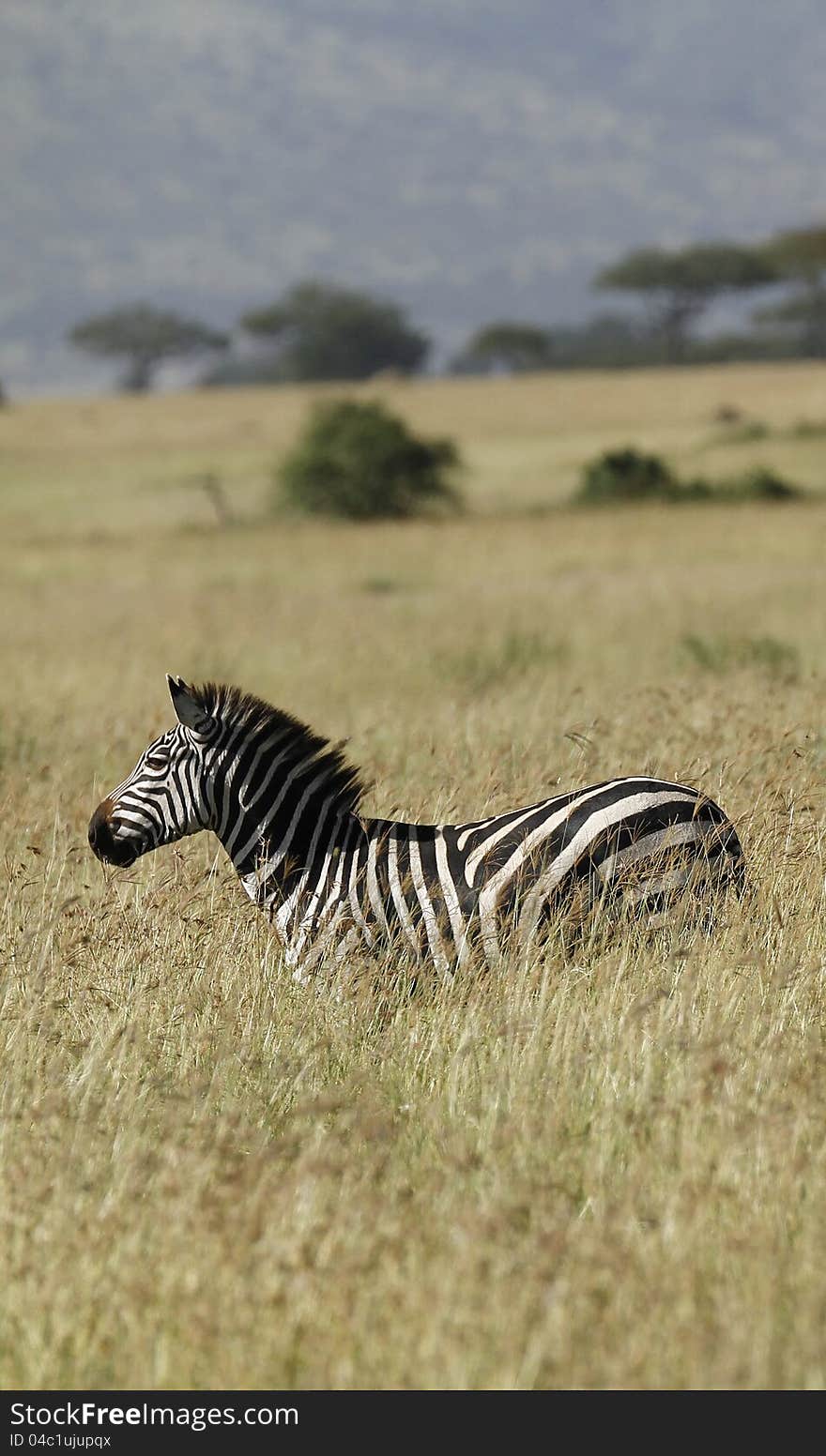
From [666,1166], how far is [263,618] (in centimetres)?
1531

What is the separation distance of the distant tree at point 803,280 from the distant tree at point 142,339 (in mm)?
42902

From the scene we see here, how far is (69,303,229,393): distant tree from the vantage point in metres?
116

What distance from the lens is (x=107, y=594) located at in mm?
22531

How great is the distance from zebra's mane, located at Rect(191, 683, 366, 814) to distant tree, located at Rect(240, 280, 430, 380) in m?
106

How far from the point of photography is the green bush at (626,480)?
3616 centimetres

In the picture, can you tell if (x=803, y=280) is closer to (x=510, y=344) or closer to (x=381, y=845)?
(x=510, y=344)

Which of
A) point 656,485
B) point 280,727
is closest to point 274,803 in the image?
point 280,727

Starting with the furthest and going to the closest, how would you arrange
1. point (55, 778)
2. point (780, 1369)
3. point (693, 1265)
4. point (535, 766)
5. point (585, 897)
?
1. point (55, 778)
2. point (535, 766)
3. point (585, 897)
4. point (693, 1265)
5. point (780, 1369)

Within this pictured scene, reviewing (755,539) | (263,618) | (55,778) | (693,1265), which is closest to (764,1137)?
(693,1265)

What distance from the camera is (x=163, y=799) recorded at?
5738 millimetres

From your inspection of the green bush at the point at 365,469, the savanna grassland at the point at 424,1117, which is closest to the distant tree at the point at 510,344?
the green bush at the point at 365,469

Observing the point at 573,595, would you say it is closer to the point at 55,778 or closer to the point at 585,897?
the point at 55,778

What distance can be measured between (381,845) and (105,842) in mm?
1060

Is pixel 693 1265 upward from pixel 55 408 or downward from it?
downward
